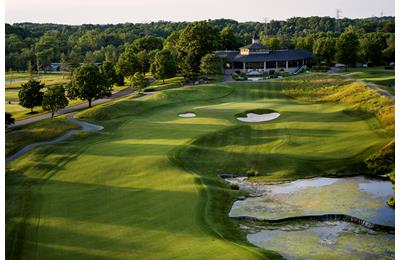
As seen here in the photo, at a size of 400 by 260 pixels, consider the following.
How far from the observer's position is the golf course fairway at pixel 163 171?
2352 cm

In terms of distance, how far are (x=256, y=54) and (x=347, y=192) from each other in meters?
64.9

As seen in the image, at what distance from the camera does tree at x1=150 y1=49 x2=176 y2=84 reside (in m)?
81.6

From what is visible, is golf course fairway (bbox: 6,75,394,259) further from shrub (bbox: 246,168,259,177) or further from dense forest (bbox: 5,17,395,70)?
dense forest (bbox: 5,17,395,70)

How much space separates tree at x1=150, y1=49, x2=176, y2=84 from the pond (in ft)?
161

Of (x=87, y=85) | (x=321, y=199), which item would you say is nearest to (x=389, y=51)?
(x=87, y=85)

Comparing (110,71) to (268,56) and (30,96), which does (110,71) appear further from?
(268,56)

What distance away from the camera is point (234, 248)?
22.1 metres

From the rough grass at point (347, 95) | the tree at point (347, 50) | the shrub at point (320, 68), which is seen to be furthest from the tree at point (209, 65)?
the tree at point (347, 50)

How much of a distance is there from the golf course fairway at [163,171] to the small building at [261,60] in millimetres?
32679

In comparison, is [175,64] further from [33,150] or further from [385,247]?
[385,247]

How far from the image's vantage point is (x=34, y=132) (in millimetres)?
45531

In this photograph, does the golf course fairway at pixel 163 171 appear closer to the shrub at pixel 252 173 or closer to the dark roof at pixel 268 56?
the shrub at pixel 252 173

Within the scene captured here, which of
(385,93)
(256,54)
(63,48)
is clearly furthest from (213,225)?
(63,48)

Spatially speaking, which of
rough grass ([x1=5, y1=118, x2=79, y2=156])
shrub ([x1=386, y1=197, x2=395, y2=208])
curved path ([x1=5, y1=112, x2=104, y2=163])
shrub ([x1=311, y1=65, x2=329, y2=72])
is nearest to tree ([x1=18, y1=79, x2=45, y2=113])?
curved path ([x1=5, y1=112, x2=104, y2=163])
